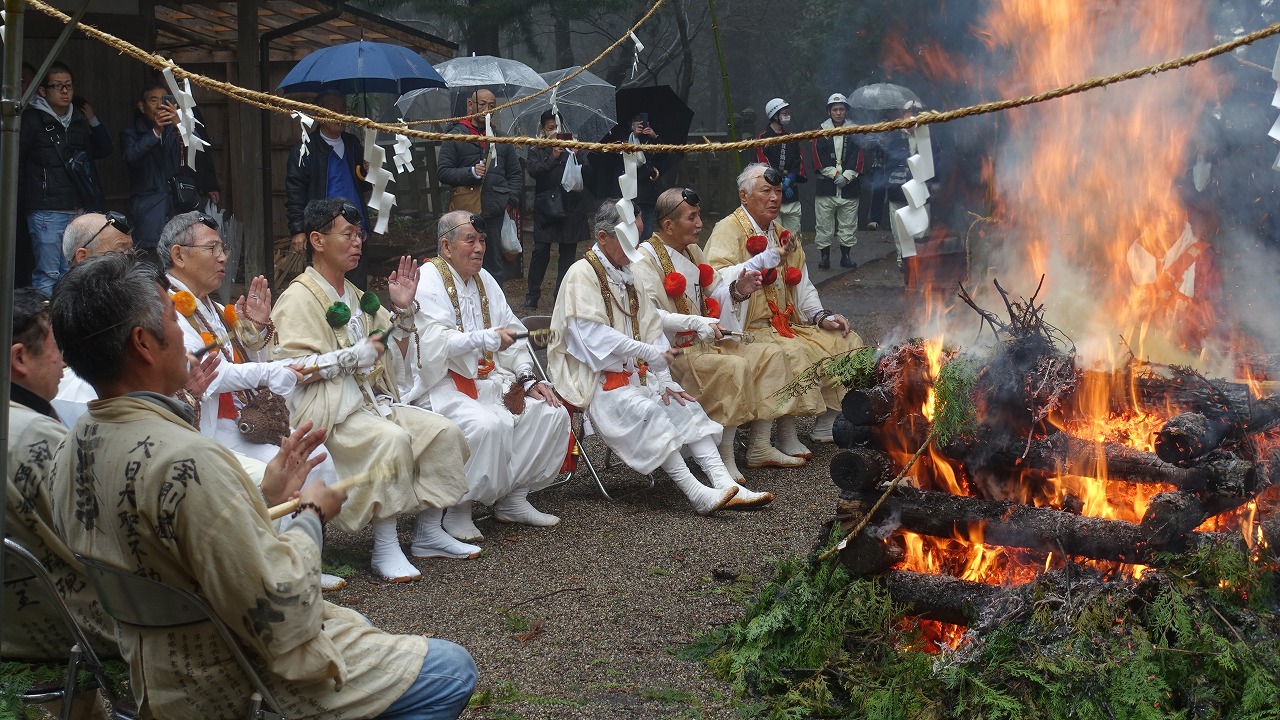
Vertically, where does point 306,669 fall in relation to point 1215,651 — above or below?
above

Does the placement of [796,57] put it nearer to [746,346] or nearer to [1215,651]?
[746,346]

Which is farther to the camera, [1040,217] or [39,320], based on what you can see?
[1040,217]

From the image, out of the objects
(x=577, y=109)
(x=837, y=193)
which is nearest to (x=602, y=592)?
(x=577, y=109)

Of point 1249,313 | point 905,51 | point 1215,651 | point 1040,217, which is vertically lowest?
point 1215,651

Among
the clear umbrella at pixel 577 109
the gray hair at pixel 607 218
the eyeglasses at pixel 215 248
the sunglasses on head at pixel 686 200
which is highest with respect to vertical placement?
the clear umbrella at pixel 577 109

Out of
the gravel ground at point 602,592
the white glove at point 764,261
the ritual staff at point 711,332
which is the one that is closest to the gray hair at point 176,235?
the gravel ground at point 602,592

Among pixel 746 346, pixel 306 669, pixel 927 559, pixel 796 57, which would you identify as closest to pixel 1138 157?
pixel 746 346

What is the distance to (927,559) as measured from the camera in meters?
4.73

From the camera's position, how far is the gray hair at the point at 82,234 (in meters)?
5.36

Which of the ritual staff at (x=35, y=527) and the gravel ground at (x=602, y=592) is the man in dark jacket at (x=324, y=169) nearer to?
the gravel ground at (x=602, y=592)

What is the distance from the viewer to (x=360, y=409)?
19.3ft

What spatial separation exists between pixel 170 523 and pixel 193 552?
0.27 feet

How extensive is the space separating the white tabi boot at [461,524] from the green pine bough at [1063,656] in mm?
2243

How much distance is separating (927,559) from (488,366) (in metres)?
2.95
